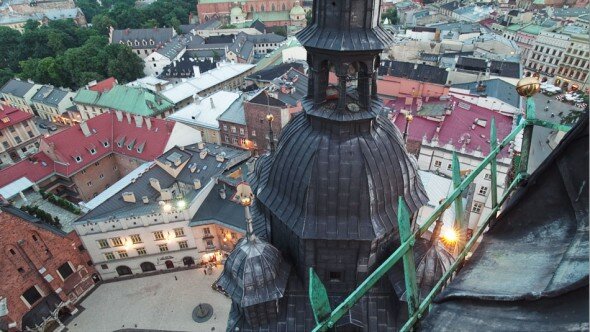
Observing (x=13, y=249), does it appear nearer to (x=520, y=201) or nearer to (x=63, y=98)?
(x=520, y=201)

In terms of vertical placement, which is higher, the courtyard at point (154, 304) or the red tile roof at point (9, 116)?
the red tile roof at point (9, 116)

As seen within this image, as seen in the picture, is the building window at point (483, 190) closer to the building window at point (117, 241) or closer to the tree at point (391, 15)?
the building window at point (117, 241)


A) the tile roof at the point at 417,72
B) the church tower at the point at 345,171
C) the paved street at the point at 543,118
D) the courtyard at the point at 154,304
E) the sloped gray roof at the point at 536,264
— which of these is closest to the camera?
the sloped gray roof at the point at 536,264

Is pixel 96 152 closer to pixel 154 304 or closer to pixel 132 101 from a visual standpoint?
pixel 132 101

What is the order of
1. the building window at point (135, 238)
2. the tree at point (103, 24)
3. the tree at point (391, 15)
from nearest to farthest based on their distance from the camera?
the building window at point (135, 238) → the tree at point (103, 24) → the tree at point (391, 15)

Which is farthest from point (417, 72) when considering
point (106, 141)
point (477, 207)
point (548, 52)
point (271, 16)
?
point (271, 16)

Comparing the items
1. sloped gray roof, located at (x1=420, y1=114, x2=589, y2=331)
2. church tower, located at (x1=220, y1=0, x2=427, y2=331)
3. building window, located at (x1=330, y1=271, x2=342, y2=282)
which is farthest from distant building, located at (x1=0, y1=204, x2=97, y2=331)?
sloped gray roof, located at (x1=420, y1=114, x2=589, y2=331)

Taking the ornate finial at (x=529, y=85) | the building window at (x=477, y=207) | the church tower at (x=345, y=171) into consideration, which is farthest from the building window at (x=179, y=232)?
the ornate finial at (x=529, y=85)

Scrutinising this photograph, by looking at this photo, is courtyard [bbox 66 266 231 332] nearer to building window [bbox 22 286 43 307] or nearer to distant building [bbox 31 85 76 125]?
building window [bbox 22 286 43 307]
